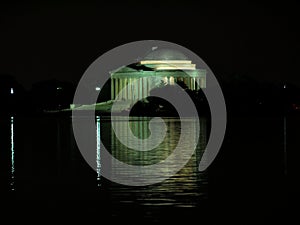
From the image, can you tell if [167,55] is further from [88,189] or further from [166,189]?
[166,189]

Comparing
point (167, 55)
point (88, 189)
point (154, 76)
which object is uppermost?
point (167, 55)

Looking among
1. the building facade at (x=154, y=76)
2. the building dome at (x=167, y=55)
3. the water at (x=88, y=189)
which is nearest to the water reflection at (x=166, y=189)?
the water at (x=88, y=189)

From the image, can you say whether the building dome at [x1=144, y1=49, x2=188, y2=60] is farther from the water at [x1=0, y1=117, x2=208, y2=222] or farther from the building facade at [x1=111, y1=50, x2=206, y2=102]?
the water at [x1=0, y1=117, x2=208, y2=222]

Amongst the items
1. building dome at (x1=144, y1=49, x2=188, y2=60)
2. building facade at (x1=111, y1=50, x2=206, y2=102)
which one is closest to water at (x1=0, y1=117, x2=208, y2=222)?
building facade at (x1=111, y1=50, x2=206, y2=102)

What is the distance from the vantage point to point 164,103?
322 feet

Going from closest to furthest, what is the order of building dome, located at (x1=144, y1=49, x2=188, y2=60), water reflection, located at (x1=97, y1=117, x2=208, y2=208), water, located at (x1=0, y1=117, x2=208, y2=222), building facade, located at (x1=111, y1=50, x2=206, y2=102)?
water, located at (x1=0, y1=117, x2=208, y2=222) → water reflection, located at (x1=97, y1=117, x2=208, y2=208) → building facade, located at (x1=111, y1=50, x2=206, y2=102) → building dome, located at (x1=144, y1=49, x2=188, y2=60)

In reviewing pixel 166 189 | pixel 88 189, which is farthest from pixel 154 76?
pixel 166 189

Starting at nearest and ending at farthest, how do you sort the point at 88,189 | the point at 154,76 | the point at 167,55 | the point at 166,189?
the point at 166,189 → the point at 88,189 → the point at 154,76 → the point at 167,55

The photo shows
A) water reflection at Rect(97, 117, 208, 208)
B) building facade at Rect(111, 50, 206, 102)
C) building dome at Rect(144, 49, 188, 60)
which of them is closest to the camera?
water reflection at Rect(97, 117, 208, 208)

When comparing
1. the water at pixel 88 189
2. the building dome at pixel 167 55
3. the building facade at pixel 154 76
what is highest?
the building dome at pixel 167 55

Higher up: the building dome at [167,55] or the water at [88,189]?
the building dome at [167,55]

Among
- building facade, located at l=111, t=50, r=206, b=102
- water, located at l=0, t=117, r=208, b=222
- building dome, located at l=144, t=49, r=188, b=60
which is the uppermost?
building dome, located at l=144, t=49, r=188, b=60

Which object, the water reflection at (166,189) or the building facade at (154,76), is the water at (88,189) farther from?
the building facade at (154,76)

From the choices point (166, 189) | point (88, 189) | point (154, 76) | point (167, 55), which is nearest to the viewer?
point (166, 189)
